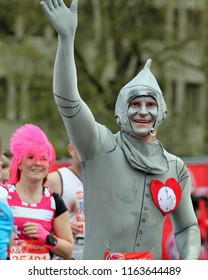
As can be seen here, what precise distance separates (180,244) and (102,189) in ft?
2.14

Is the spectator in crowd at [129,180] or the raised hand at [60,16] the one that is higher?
the raised hand at [60,16]

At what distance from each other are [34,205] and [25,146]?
1.44 feet

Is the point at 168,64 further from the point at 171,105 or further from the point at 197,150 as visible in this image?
the point at 197,150

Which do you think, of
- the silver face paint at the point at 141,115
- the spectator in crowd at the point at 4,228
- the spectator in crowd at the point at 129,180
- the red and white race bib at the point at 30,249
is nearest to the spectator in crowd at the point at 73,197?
the red and white race bib at the point at 30,249

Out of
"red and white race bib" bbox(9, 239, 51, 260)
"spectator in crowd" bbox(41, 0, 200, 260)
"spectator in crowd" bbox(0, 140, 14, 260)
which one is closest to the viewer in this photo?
"spectator in crowd" bbox(0, 140, 14, 260)

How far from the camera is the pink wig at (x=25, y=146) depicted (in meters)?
6.69

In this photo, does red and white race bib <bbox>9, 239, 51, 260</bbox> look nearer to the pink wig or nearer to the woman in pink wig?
the woman in pink wig

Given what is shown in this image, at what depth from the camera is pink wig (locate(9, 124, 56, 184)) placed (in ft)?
21.9

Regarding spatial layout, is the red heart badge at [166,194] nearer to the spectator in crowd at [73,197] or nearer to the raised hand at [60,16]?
A: the raised hand at [60,16]

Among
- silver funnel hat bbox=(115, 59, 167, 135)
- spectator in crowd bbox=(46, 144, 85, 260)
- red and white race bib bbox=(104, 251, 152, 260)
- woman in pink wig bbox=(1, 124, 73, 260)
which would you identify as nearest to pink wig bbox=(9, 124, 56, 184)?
woman in pink wig bbox=(1, 124, 73, 260)

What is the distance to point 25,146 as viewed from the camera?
22.0ft

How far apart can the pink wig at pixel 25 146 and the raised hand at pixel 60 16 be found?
6.63ft

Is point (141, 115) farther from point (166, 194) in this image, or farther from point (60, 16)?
point (60, 16)

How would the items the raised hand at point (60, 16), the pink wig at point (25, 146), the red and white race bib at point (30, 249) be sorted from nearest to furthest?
the raised hand at point (60, 16), the red and white race bib at point (30, 249), the pink wig at point (25, 146)
